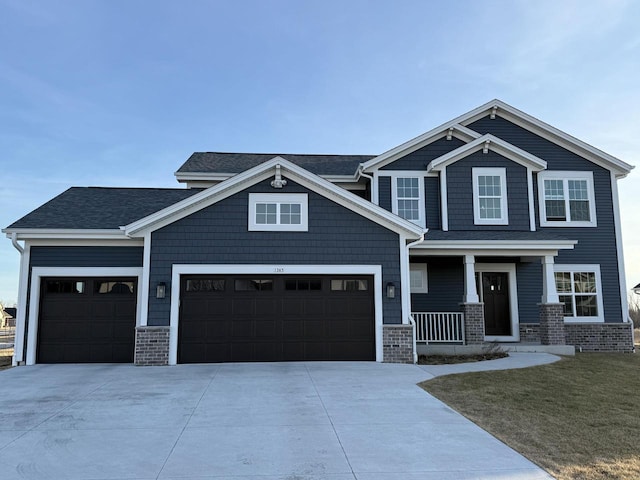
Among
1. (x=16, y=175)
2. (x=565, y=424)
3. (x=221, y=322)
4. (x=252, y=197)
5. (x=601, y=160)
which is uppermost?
(x=16, y=175)

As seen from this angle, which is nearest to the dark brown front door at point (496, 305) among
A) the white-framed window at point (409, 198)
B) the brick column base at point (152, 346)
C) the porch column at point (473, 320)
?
the porch column at point (473, 320)

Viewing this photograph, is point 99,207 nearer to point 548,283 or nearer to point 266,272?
point 266,272

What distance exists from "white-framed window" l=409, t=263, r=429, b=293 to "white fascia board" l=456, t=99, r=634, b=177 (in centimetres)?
503

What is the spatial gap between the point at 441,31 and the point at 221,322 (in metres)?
10.2

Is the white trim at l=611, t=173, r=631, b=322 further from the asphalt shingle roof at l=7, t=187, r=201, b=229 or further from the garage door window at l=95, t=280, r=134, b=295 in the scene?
the garage door window at l=95, t=280, r=134, b=295

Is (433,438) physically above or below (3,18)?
below

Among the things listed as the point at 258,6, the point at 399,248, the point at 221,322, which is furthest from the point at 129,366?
the point at 258,6

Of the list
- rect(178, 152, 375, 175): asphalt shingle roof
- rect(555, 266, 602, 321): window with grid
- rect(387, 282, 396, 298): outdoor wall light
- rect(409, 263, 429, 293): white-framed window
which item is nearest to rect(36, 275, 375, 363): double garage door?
rect(387, 282, 396, 298): outdoor wall light

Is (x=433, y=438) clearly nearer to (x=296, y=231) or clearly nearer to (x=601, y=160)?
(x=296, y=231)

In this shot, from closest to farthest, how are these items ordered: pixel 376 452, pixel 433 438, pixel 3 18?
1. pixel 376 452
2. pixel 433 438
3. pixel 3 18

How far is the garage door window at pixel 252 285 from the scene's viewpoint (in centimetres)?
1228

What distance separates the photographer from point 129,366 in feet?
38.3

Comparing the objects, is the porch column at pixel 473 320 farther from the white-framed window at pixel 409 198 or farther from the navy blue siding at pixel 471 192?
the white-framed window at pixel 409 198

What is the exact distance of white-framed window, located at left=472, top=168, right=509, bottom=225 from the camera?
50.8 ft
